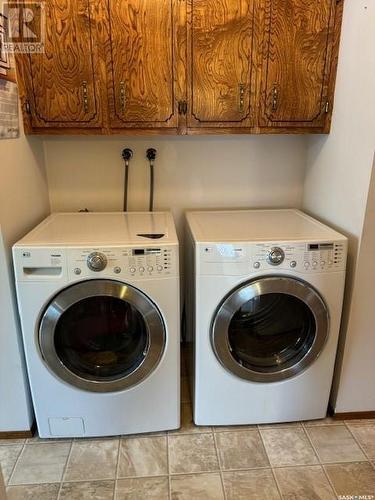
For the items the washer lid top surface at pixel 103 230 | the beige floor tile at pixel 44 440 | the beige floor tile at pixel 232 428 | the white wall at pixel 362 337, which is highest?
the washer lid top surface at pixel 103 230

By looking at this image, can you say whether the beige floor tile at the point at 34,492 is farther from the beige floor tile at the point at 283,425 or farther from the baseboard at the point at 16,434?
the beige floor tile at the point at 283,425

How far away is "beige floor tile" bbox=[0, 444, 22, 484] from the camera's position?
159cm

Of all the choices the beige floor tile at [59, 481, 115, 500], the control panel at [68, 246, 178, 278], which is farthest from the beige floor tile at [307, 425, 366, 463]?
the control panel at [68, 246, 178, 278]

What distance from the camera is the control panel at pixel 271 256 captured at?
60.5 inches

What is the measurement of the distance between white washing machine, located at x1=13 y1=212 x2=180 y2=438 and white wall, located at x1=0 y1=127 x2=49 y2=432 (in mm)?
79

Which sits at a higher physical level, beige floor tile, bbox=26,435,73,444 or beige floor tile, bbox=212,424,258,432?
beige floor tile, bbox=26,435,73,444

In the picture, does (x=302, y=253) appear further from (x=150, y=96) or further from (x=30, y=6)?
(x=30, y=6)

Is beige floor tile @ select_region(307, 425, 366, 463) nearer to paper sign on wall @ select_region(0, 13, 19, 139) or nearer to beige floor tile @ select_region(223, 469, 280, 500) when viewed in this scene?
beige floor tile @ select_region(223, 469, 280, 500)

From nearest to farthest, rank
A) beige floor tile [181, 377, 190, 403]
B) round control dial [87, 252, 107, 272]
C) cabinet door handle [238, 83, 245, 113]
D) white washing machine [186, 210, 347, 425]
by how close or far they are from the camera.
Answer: round control dial [87, 252, 107, 272]
white washing machine [186, 210, 347, 425]
cabinet door handle [238, 83, 245, 113]
beige floor tile [181, 377, 190, 403]

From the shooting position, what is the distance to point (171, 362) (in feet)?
5.39

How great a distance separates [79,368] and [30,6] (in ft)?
5.49

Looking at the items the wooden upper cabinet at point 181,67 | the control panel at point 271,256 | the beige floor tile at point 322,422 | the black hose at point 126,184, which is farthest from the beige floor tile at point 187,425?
the wooden upper cabinet at point 181,67

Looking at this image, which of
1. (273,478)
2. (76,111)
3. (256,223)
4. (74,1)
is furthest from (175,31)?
(273,478)

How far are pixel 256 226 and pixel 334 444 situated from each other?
113 centimetres
